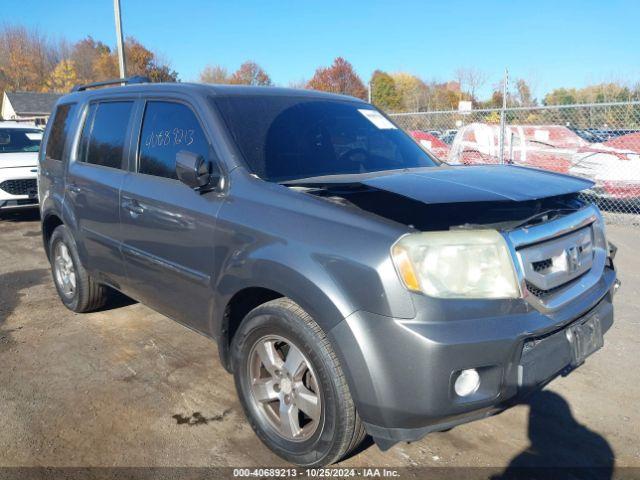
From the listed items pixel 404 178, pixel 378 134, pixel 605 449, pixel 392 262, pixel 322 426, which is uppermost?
pixel 378 134

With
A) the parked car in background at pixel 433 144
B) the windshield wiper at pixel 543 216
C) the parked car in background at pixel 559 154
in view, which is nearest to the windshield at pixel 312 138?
the windshield wiper at pixel 543 216

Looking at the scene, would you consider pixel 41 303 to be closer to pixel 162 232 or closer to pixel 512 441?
pixel 162 232

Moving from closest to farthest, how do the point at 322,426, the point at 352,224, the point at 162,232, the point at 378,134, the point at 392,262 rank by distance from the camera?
the point at 392,262 < the point at 352,224 < the point at 322,426 < the point at 162,232 < the point at 378,134

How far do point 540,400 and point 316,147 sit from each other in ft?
6.81

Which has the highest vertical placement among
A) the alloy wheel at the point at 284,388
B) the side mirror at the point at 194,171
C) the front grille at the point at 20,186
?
the side mirror at the point at 194,171

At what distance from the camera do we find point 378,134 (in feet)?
12.3

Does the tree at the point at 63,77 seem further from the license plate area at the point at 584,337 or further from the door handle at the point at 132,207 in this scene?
the license plate area at the point at 584,337

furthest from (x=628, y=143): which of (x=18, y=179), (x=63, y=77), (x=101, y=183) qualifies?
(x=63, y=77)

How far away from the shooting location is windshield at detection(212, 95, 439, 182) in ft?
9.88

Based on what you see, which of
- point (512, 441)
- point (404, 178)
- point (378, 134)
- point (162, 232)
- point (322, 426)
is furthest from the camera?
point (378, 134)

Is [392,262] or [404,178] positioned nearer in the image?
[392,262]

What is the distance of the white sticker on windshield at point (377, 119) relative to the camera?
12.6ft

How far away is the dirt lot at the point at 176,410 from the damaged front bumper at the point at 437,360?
0.63m

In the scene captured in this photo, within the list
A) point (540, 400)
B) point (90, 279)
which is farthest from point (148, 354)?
point (540, 400)
